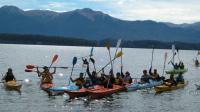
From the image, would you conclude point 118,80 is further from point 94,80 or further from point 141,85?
point 141,85

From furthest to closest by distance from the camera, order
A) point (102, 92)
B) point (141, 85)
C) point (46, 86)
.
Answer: point (141, 85) < point (46, 86) < point (102, 92)

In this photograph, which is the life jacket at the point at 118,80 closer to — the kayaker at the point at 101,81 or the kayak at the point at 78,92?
the kayaker at the point at 101,81

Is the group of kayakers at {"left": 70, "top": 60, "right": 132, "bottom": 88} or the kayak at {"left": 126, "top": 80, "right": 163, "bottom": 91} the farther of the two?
the kayak at {"left": 126, "top": 80, "right": 163, "bottom": 91}

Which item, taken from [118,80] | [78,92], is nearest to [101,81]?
[118,80]

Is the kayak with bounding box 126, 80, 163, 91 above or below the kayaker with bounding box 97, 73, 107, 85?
below

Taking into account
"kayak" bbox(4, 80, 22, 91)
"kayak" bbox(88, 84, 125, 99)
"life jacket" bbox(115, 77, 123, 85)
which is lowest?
"kayak" bbox(88, 84, 125, 99)

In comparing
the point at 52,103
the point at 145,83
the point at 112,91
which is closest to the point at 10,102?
the point at 52,103

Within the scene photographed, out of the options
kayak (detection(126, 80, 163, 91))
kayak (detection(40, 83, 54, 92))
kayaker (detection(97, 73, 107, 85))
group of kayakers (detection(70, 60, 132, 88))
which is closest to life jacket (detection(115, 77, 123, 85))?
group of kayakers (detection(70, 60, 132, 88))

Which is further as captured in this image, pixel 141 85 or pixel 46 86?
pixel 141 85

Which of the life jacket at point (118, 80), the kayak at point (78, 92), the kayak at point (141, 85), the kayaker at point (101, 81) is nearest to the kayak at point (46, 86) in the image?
the kayak at point (78, 92)

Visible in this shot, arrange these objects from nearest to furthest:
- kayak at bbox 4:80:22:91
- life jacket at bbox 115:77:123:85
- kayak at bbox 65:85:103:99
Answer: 1. kayak at bbox 65:85:103:99
2. kayak at bbox 4:80:22:91
3. life jacket at bbox 115:77:123:85

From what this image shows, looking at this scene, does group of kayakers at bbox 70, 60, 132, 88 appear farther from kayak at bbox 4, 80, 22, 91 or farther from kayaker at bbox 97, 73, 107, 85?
kayak at bbox 4, 80, 22, 91

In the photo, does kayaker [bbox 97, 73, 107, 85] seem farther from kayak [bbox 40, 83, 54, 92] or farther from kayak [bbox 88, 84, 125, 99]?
kayak [bbox 40, 83, 54, 92]

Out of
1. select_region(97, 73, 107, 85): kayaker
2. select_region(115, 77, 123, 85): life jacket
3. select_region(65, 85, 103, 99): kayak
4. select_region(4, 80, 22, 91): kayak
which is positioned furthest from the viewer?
select_region(115, 77, 123, 85): life jacket
